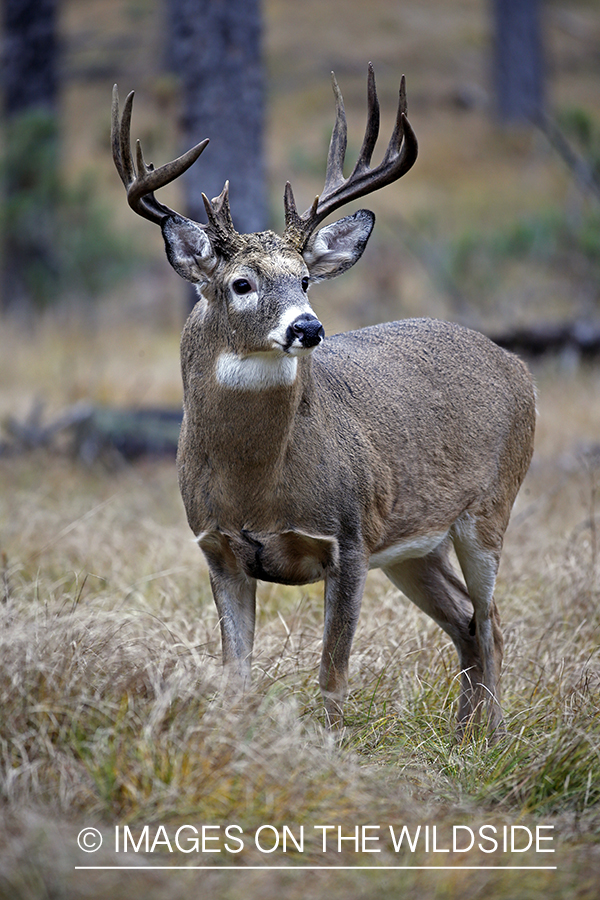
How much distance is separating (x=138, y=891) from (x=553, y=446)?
6.51 m

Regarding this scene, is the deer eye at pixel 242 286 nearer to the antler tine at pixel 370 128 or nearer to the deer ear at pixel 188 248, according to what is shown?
the deer ear at pixel 188 248

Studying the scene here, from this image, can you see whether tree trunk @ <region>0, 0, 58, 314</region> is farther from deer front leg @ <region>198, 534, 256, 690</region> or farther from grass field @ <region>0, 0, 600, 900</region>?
deer front leg @ <region>198, 534, 256, 690</region>

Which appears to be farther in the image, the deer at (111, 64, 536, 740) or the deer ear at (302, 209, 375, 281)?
the deer ear at (302, 209, 375, 281)

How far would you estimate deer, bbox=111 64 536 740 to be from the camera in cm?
387

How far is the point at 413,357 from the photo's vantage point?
15.5ft

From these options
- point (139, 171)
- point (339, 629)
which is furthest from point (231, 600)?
point (139, 171)

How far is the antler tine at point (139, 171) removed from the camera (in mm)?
3852

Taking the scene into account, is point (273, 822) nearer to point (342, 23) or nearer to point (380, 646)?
point (380, 646)

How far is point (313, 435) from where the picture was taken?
13.2 ft

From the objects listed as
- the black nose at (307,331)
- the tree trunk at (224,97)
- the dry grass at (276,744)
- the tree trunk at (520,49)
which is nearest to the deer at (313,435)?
the black nose at (307,331)

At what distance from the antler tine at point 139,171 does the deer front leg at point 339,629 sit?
1.55 meters

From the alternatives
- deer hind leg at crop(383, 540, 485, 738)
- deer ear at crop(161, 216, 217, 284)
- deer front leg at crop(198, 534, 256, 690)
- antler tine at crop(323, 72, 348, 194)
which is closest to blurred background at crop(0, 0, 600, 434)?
antler tine at crop(323, 72, 348, 194)

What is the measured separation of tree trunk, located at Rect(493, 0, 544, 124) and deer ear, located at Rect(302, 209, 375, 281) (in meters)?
22.3

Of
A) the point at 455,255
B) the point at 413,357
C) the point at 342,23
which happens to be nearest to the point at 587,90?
the point at 342,23
